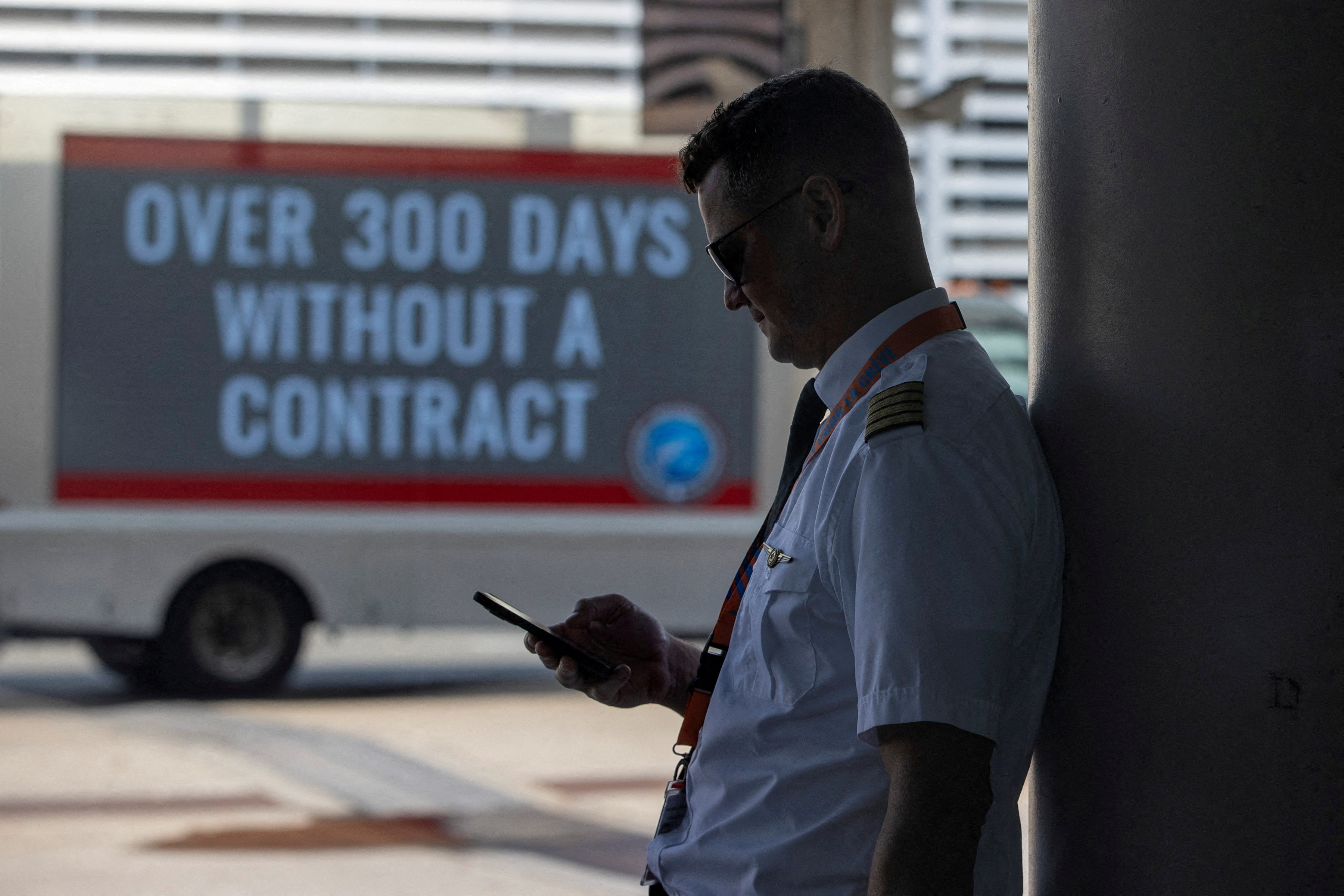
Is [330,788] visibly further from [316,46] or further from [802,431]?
[316,46]

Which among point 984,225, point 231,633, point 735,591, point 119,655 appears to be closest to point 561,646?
point 735,591

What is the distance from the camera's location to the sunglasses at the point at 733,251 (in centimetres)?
158

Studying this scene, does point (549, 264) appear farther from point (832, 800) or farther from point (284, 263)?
point (832, 800)

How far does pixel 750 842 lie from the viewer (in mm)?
1495

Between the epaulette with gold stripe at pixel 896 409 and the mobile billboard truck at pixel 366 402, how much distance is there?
742cm

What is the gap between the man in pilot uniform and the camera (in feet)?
4.25

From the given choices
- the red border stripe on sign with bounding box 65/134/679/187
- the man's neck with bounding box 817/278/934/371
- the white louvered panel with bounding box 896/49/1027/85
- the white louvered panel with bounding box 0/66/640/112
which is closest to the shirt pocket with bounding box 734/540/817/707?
the man's neck with bounding box 817/278/934/371

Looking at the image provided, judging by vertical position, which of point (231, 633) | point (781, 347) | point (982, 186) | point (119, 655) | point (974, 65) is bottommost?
point (119, 655)

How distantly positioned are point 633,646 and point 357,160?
23.8 ft

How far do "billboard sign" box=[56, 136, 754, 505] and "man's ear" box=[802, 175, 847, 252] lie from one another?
7.20m

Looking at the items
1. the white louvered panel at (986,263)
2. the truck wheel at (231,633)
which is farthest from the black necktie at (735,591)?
the white louvered panel at (986,263)

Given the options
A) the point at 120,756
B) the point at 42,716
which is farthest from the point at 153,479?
the point at 120,756

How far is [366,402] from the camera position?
28.5ft

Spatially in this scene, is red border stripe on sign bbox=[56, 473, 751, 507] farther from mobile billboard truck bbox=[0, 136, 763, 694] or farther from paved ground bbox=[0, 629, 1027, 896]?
paved ground bbox=[0, 629, 1027, 896]
